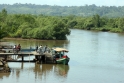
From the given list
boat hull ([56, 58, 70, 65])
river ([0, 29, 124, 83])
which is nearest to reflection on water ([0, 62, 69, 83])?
river ([0, 29, 124, 83])

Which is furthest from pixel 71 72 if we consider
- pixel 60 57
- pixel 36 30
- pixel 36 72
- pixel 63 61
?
pixel 36 30

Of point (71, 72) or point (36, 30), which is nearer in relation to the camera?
point (71, 72)

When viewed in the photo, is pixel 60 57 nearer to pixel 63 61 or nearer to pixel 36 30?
pixel 63 61

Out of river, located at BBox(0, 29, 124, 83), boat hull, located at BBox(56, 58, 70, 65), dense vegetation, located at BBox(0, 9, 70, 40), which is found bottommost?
river, located at BBox(0, 29, 124, 83)

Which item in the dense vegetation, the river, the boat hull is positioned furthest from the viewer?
the dense vegetation

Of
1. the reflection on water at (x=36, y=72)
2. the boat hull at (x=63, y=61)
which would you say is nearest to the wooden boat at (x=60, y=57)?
the boat hull at (x=63, y=61)

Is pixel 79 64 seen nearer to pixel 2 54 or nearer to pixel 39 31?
pixel 2 54

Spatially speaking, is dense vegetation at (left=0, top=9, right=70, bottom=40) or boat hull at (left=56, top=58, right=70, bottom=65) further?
dense vegetation at (left=0, top=9, right=70, bottom=40)

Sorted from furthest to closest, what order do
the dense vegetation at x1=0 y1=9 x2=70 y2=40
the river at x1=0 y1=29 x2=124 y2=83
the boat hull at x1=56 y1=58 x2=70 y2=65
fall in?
1. the dense vegetation at x1=0 y1=9 x2=70 y2=40
2. the boat hull at x1=56 y1=58 x2=70 y2=65
3. the river at x1=0 y1=29 x2=124 y2=83

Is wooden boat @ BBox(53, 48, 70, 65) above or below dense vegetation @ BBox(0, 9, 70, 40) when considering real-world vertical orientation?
below

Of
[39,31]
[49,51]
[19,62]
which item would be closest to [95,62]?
[49,51]

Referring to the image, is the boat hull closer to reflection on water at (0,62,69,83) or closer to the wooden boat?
the wooden boat

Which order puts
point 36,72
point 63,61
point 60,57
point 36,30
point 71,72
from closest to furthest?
point 36,72 → point 71,72 → point 63,61 → point 60,57 → point 36,30

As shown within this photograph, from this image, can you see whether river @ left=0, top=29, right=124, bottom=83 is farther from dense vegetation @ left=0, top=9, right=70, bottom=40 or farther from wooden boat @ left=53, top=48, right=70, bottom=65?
dense vegetation @ left=0, top=9, right=70, bottom=40
